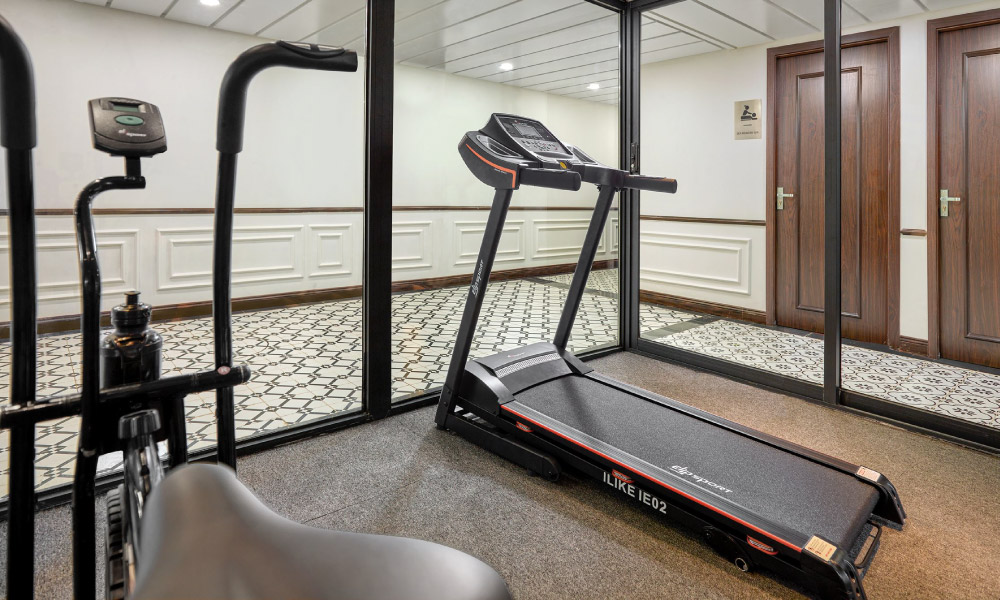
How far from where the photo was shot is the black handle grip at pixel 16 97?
1148 mm

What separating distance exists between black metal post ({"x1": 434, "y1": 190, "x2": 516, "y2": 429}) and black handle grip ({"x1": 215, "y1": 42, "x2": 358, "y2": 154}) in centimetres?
124

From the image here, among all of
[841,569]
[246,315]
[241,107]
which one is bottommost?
[841,569]

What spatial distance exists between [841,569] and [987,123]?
283 centimetres

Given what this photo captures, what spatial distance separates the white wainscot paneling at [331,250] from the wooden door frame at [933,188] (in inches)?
130

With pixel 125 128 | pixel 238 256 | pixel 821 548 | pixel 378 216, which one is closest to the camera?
pixel 125 128

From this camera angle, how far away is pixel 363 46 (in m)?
2.82

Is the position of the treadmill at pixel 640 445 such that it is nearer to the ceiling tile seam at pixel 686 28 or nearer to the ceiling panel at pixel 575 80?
the ceiling panel at pixel 575 80

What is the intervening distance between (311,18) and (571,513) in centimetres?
240

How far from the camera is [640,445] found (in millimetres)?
2322

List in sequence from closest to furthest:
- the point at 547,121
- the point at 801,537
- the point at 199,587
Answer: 1. the point at 199,587
2. the point at 801,537
3. the point at 547,121

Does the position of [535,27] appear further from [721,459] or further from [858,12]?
[721,459]

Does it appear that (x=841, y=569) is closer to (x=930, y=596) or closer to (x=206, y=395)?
(x=930, y=596)

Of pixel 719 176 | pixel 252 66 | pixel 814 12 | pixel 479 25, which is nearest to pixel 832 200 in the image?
pixel 719 176

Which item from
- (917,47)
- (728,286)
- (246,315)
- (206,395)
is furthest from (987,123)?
(206,395)
